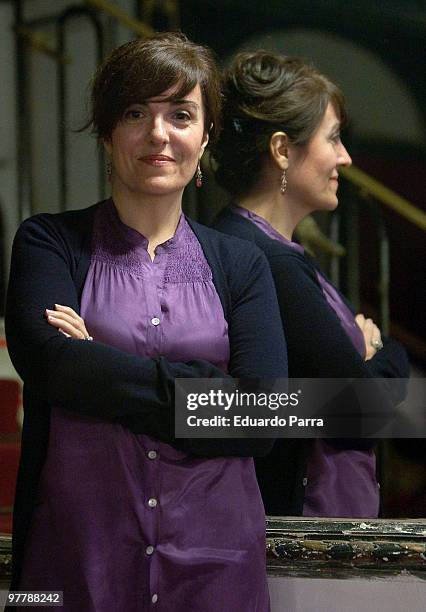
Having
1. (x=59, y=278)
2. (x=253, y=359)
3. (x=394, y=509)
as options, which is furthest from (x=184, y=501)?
(x=394, y=509)

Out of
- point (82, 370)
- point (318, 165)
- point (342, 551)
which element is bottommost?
point (342, 551)

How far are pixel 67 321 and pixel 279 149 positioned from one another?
1.69 feet

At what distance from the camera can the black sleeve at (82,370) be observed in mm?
972

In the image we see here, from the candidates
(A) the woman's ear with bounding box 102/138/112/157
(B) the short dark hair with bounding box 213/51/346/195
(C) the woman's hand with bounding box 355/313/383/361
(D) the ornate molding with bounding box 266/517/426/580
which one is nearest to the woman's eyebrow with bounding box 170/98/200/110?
(A) the woman's ear with bounding box 102/138/112/157

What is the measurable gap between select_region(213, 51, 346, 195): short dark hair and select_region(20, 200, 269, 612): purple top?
375mm

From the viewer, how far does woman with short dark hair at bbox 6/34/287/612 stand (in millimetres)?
1014

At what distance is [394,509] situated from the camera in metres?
1.30

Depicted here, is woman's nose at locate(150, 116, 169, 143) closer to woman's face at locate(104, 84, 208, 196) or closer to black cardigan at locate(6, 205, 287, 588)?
woman's face at locate(104, 84, 208, 196)

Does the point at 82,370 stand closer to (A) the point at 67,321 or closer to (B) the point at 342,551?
(A) the point at 67,321

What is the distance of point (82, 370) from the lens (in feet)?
3.19

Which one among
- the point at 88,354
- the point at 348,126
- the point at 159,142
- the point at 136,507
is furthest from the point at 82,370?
the point at 348,126

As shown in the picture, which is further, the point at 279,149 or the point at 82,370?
the point at 279,149

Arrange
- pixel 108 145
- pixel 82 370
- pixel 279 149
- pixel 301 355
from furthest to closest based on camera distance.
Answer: pixel 279 149
pixel 301 355
pixel 108 145
pixel 82 370

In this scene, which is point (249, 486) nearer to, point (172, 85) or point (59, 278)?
point (59, 278)
